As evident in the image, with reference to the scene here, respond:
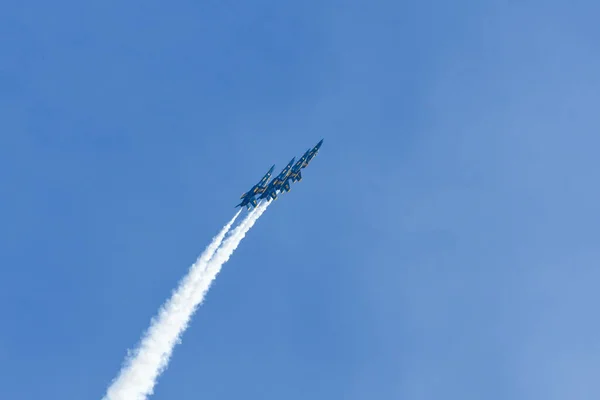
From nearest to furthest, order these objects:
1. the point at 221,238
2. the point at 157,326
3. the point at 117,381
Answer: the point at 117,381, the point at 157,326, the point at 221,238

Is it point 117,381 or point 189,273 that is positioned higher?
point 189,273

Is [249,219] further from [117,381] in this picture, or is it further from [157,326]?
[117,381]

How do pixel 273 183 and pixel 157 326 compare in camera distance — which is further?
pixel 273 183

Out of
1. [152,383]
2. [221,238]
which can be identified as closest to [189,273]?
[221,238]

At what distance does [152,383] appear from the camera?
16000 cm

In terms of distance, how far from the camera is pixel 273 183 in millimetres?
190625

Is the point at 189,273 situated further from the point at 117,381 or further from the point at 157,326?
the point at 117,381

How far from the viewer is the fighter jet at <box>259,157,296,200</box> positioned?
619 ft

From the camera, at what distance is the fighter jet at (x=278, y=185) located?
619 feet

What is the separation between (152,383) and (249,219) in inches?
1751

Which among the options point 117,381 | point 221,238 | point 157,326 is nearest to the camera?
point 117,381

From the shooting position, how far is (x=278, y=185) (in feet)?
629

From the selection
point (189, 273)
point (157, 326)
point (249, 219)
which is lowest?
point (157, 326)

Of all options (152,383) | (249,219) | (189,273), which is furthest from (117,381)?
(249,219)
